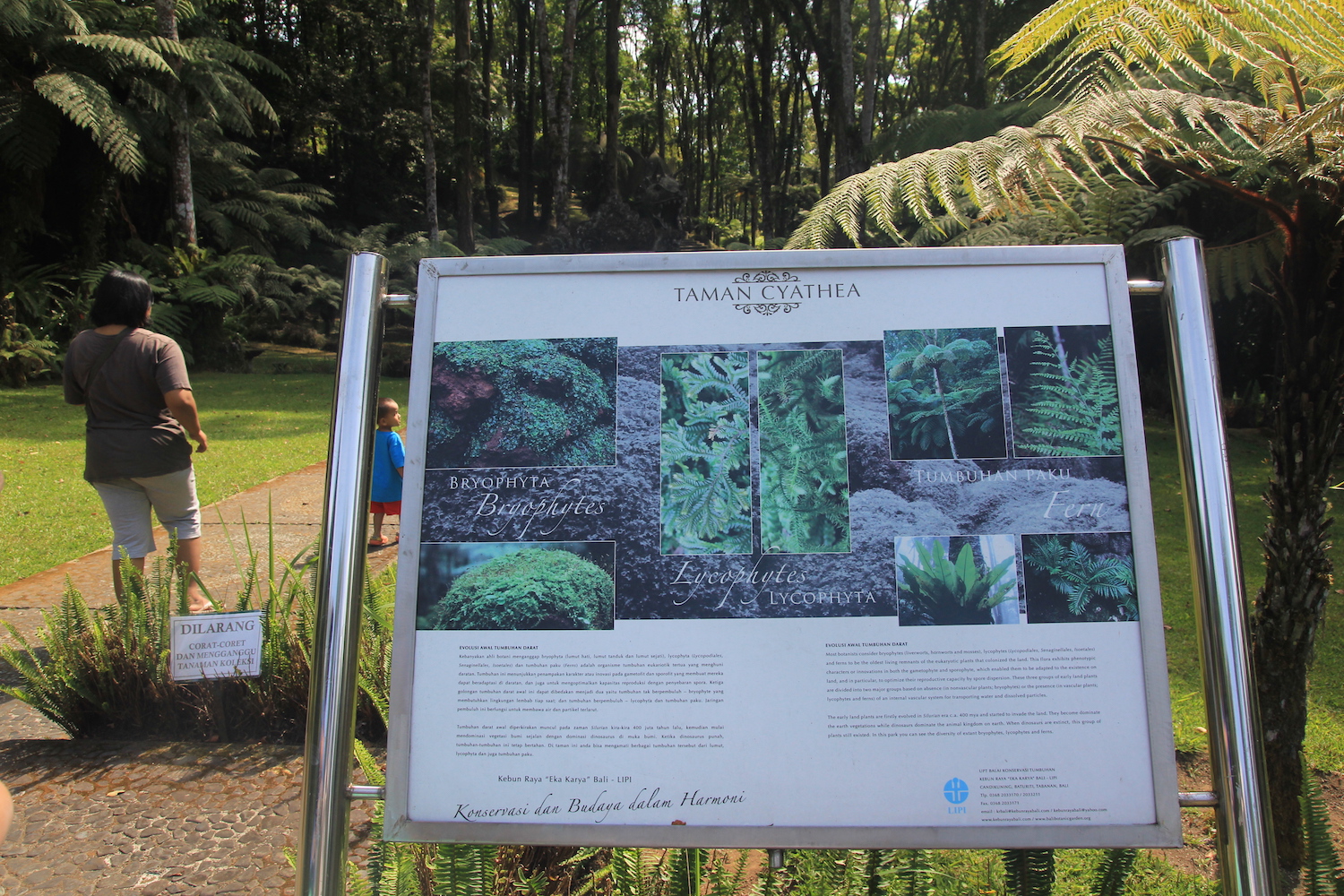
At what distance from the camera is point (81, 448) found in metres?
8.93

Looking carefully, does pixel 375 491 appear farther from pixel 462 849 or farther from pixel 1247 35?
pixel 1247 35

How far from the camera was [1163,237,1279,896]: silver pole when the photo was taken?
139 centimetres

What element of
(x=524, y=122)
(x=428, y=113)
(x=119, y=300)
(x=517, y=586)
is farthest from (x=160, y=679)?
(x=524, y=122)

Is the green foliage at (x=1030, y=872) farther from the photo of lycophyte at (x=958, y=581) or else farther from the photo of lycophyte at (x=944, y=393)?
the photo of lycophyte at (x=944, y=393)

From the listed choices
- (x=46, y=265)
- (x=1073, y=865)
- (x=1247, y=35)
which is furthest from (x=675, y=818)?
(x=46, y=265)

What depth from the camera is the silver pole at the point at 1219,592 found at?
4.55 feet

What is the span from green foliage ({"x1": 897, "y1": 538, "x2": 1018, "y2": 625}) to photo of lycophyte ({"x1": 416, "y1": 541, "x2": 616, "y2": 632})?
521mm

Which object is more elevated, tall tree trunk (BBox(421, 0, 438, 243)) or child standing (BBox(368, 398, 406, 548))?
tall tree trunk (BBox(421, 0, 438, 243))

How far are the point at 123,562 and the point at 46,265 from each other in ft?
50.9

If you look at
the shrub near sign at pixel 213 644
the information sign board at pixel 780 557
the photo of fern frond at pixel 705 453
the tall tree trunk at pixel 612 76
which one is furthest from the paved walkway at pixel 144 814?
the tall tree trunk at pixel 612 76

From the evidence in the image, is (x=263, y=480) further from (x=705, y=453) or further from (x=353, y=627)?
(x=705, y=453)

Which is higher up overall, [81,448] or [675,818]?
[81,448]

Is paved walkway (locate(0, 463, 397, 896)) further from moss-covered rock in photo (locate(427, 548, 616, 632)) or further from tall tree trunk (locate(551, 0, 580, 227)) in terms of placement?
tall tree trunk (locate(551, 0, 580, 227))

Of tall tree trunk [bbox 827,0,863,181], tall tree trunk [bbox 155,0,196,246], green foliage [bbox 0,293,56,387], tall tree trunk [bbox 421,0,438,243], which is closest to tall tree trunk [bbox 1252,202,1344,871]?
tall tree trunk [bbox 827,0,863,181]
